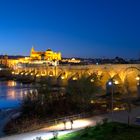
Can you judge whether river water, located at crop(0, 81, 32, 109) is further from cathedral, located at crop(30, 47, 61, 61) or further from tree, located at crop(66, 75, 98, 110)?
cathedral, located at crop(30, 47, 61, 61)

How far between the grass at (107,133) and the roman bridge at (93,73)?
74.0ft

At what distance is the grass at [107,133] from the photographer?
1883 centimetres

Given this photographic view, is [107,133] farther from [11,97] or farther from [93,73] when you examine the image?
[93,73]

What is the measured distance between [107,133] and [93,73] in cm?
4495

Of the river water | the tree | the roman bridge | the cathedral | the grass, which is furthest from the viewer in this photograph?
the cathedral

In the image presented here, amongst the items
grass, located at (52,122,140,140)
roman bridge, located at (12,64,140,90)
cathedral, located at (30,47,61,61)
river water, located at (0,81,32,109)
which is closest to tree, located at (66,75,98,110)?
roman bridge, located at (12,64,140,90)

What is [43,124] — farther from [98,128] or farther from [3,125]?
[3,125]

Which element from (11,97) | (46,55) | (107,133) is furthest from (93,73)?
(46,55)

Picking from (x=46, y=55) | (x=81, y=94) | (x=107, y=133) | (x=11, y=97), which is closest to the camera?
(x=107, y=133)

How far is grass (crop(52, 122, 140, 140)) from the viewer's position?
61.8 feet

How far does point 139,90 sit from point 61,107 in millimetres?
16616

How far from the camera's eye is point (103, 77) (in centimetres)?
6462

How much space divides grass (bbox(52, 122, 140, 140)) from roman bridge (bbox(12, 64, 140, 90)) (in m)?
22.5

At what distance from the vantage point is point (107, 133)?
772 inches
